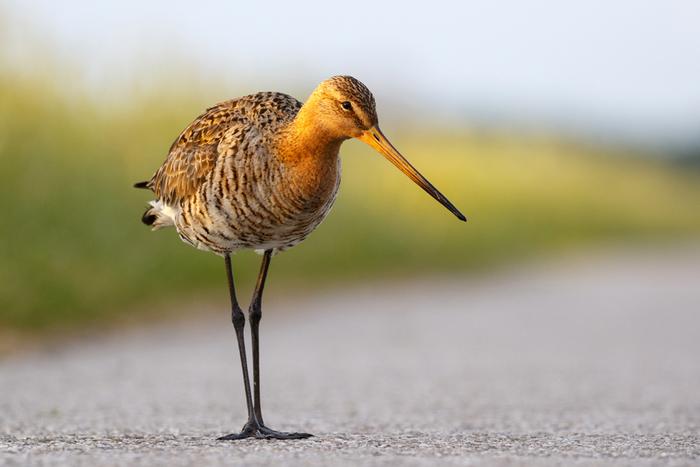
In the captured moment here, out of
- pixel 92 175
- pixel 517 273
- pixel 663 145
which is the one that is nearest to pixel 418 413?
pixel 92 175

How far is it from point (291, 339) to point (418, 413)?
4.10m

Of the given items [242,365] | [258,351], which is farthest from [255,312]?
[242,365]

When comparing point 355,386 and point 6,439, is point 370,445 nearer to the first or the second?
point 6,439

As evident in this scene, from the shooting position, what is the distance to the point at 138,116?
1561cm

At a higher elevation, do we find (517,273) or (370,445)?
(517,273)

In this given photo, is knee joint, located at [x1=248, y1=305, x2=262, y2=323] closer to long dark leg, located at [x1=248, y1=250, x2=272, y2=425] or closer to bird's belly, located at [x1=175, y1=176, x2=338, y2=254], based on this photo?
long dark leg, located at [x1=248, y1=250, x2=272, y2=425]

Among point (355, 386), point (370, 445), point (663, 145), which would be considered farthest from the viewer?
point (663, 145)

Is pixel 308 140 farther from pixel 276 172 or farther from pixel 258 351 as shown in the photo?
pixel 258 351

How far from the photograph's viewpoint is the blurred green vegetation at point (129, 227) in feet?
36.9

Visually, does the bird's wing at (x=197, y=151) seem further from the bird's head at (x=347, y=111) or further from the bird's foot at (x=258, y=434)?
the bird's foot at (x=258, y=434)

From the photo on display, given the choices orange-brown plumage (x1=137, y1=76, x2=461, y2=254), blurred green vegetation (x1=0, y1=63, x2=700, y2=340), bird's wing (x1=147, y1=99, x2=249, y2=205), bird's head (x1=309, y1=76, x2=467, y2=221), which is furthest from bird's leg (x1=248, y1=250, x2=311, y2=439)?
blurred green vegetation (x1=0, y1=63, x2=700, y2=340)

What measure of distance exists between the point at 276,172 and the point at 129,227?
795 centimetres

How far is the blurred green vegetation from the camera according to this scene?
11.3 metres

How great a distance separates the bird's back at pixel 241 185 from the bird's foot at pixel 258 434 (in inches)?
33.9
